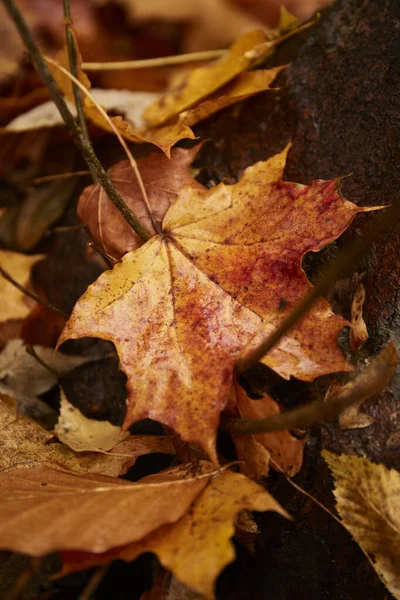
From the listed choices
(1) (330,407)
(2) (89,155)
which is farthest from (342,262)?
(2) (89,155)

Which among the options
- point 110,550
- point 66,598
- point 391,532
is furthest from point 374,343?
point 66,598

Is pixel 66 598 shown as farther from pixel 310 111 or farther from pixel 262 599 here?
pixel 310 111

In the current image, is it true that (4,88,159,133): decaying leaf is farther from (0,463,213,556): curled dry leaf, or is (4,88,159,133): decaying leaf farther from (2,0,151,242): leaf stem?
(0,463,213,556): curled dry leaf

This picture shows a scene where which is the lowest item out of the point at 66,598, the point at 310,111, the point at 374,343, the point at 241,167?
the point at 66,598

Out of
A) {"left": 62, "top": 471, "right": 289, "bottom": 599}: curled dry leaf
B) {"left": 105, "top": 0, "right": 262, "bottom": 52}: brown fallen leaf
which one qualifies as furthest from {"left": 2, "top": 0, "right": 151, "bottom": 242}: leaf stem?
{"left": 105, "top": 0, "right": 262, "bottom": 52}: brown fallen leaf

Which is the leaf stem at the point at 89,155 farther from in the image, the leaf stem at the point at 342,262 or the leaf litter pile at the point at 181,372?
the leaf stem at the point at 342,262

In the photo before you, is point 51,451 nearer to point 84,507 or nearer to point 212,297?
point 84,507

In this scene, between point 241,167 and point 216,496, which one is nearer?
point 216,496
